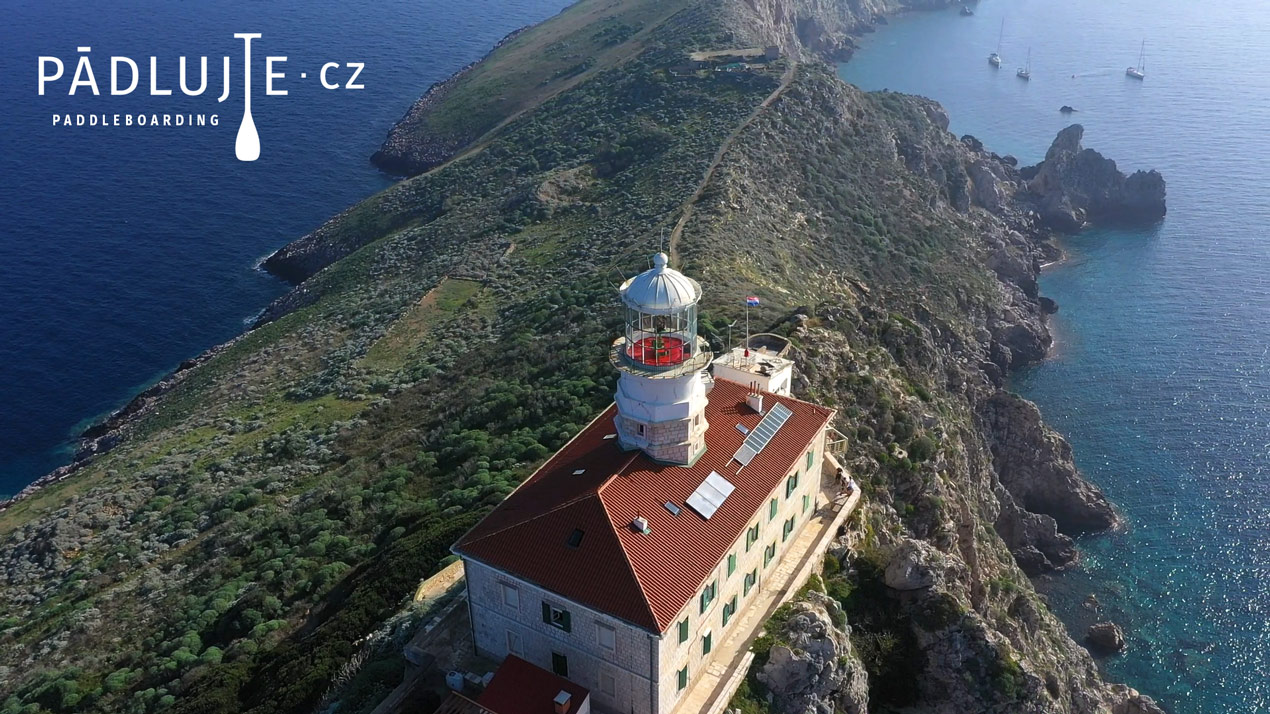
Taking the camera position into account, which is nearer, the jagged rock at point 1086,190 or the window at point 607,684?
the window at point 607,684

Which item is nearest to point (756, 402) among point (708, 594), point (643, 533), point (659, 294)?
point (659, 294)

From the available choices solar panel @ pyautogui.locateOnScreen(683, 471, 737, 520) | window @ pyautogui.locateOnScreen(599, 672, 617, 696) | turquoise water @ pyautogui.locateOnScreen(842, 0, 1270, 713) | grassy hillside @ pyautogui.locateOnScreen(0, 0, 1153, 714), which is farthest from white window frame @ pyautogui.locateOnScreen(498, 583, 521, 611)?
turquoise water @ pyautogui.locateOnScreen(842, 0, 1270, 713)

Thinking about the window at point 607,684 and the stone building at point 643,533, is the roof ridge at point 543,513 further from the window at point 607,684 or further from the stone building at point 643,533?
the window at point 607,684

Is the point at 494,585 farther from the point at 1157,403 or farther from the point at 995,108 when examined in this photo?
the point at 995,108

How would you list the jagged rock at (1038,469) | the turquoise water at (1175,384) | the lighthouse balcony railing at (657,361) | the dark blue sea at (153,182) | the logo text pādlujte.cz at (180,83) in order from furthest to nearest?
the logo text pādlujte.cz at (180,83) → the dark blue sea at (153,182) → the jagged rock at (1038,469) → the turquoise water at (1175,384) → the lighthouse balcony railing at (657,361)

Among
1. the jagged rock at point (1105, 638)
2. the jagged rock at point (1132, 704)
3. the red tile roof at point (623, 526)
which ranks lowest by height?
the jagged rock at point (1105, 638)

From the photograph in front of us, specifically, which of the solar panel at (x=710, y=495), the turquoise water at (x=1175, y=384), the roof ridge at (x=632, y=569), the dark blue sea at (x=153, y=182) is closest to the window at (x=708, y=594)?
the solar panel at (x=710, y=495)

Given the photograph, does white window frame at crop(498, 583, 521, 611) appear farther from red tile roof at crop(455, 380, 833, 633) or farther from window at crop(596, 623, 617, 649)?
window at crop(596, 623, 617, 649)
